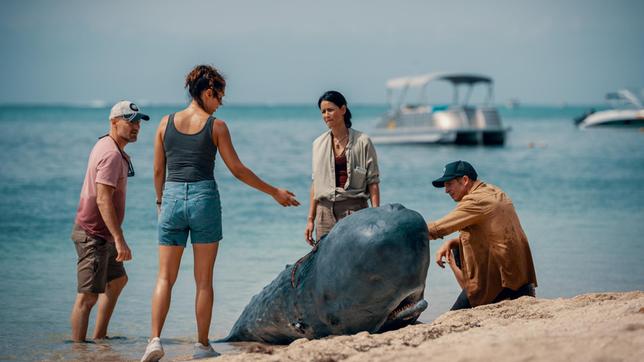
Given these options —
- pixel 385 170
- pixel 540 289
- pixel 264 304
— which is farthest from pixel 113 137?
pixel 385 170

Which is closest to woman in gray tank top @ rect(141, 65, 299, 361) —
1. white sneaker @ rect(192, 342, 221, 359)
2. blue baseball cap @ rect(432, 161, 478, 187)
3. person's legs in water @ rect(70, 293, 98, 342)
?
white sneaker @ rect(192, 342, 221, 359)

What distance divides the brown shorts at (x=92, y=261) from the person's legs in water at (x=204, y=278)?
941mm

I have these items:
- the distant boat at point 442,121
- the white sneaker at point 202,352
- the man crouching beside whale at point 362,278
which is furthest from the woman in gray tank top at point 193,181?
the distant boat at point 442,121

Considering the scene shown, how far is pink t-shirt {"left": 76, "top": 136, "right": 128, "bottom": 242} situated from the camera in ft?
19.3

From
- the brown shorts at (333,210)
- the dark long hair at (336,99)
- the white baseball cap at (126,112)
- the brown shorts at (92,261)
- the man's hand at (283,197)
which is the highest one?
the dark long hair at (336,99)

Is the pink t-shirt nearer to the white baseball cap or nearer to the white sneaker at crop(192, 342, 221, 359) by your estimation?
the white baseball cap

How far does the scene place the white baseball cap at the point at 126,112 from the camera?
6.10 m

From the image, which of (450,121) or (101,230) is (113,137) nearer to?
(101,230)

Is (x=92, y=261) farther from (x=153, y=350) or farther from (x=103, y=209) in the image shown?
(x=153, y=350)

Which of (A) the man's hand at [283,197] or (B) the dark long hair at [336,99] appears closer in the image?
(A) the man's hand at [283,197]

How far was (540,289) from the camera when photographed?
8.81 m

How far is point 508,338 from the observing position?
445 centimetres

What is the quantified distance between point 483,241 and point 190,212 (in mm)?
2029

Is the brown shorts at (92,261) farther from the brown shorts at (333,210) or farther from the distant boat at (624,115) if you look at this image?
the distant boat at (624,115)
